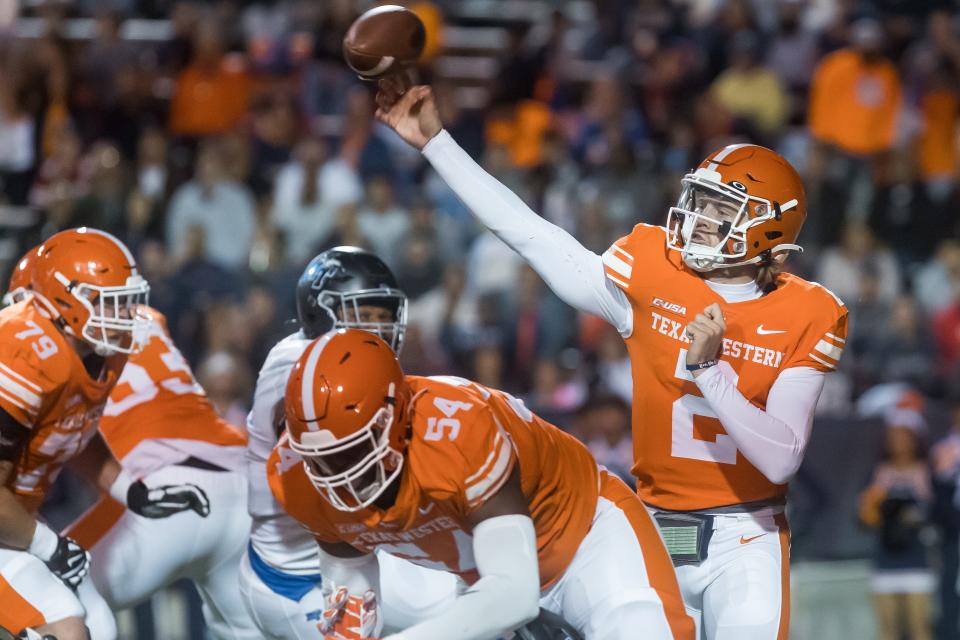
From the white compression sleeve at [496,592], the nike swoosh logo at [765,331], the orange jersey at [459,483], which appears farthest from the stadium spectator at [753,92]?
the white compression sleeve at [496,592]

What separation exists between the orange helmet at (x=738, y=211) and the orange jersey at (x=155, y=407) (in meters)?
1.99

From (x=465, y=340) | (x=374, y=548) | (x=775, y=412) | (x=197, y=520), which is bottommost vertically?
(x=465, y=340)

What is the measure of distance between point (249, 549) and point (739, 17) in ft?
24.3

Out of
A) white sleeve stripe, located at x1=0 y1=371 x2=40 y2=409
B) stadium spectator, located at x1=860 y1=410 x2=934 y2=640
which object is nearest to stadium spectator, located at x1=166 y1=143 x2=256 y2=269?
stadium spectator, located at x1=860 y1=410 x2=934 y2=640

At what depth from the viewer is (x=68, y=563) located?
4.67 metres

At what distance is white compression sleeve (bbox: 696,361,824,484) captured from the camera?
4.11m

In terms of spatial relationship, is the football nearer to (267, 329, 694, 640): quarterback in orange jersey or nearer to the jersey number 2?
(267, 329, 694, 640): quarterback in orange jersey

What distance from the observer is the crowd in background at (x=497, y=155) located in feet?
29.9

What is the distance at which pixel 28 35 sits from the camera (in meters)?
11.4

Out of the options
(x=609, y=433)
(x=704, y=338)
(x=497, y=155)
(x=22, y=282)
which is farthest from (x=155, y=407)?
(x=497, y=155)

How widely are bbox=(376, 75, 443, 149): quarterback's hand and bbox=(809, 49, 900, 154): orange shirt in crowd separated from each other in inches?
270

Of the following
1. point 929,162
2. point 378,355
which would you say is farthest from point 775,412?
point 929,162

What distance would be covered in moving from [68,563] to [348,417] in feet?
4.88

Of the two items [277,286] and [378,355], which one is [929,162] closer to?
[277,286]
